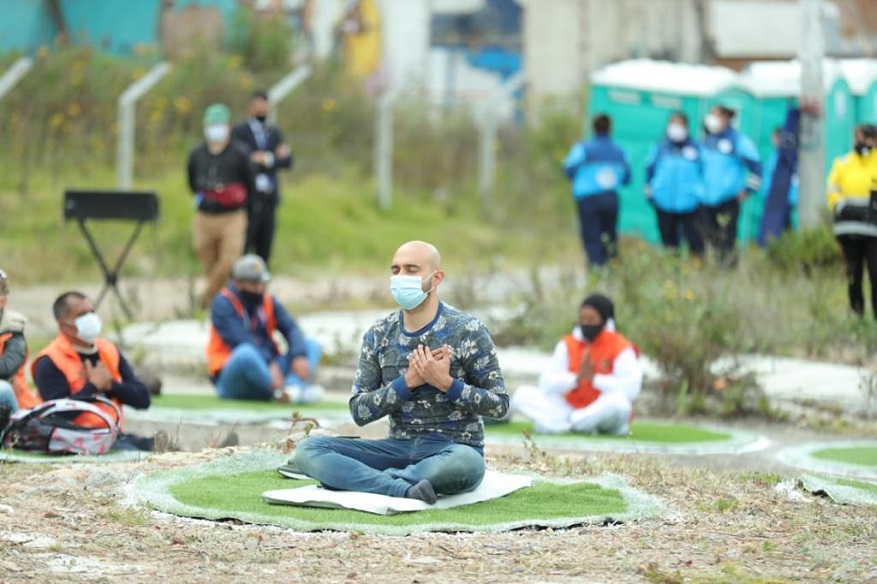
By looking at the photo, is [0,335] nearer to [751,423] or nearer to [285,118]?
[751,423]

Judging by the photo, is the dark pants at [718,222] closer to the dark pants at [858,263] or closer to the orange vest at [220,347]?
the dark pants at [858,263]

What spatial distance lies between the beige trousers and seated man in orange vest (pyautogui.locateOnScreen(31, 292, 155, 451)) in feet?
25.7

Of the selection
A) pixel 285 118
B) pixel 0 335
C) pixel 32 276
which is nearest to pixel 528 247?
pixel 285 118

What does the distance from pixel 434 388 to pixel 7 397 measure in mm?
2873

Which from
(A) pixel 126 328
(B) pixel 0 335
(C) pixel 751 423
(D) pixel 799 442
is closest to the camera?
(B) pixel 0 335

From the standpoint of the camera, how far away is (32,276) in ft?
71.4

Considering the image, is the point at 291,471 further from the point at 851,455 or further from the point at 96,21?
the point at 96,21

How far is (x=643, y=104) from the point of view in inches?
1029

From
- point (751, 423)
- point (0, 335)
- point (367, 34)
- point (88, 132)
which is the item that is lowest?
point (751, 423)

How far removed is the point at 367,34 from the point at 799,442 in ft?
95.2

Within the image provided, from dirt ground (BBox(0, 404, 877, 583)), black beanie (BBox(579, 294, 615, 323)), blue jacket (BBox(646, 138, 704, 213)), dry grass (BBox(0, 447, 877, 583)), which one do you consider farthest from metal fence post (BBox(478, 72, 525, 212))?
dry grass (BBox(0, 447, 877, 583))

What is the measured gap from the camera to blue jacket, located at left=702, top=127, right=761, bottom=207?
68.8 feet

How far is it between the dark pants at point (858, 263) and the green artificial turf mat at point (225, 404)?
4788 mm

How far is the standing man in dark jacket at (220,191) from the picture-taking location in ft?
60.1
